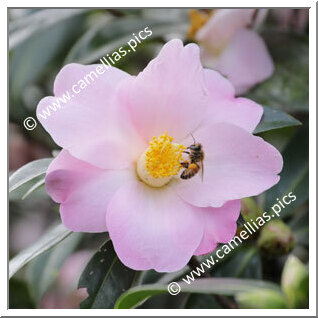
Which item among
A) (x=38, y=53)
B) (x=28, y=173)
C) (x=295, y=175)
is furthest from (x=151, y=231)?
(x=38, y=53)

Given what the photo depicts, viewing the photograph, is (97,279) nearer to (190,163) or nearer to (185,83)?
(190,163)

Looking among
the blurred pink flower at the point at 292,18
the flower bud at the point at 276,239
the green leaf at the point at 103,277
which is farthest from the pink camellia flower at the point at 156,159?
the blurred pink flower at the point at 292,18

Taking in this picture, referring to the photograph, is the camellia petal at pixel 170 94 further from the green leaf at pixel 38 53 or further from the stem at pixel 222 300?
the green leaf at pixel 38 53

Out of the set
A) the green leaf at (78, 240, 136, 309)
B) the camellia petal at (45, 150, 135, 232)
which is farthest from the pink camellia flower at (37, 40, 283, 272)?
the green leaf at (78, 240, 136, 309)

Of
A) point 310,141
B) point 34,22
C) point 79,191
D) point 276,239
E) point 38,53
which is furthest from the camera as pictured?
point 38,53

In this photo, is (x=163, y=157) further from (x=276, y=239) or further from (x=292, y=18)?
(x=292, y=18)

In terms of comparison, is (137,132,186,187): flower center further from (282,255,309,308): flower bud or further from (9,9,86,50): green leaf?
(9,9,86,50): green leaf
